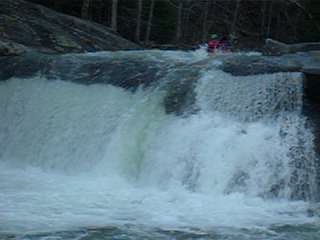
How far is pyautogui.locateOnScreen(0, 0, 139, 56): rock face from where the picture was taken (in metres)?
14.6

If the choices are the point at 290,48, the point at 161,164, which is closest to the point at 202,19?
the point at 290,48

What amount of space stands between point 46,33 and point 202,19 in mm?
18660

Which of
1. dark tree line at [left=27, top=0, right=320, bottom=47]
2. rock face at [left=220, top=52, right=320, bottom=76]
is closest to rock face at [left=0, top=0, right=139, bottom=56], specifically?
dark tree line at [left=27, top=0, right=320, bottom=47]

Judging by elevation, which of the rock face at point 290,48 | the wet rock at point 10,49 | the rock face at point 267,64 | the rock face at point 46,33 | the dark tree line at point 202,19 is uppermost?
the dark tree line at point 202,19

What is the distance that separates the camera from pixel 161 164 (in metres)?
9.62

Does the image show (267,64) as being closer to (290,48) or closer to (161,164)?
(161,164)

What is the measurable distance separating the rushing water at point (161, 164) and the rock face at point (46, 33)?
2.53 meters

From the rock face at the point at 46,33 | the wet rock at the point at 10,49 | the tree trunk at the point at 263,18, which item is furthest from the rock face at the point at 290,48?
the tree trunk at the point at 263,18

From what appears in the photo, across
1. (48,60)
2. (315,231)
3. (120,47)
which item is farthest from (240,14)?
(315,231)

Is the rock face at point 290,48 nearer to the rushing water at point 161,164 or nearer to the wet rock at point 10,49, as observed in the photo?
the rushing water at point 161,164

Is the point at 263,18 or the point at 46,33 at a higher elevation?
the point at 263,18

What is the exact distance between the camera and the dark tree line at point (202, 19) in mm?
25812

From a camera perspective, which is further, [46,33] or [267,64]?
[46,33]

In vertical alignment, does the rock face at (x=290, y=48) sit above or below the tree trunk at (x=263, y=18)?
below
